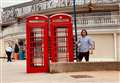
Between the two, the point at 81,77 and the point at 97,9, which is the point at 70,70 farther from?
the point at 97,9

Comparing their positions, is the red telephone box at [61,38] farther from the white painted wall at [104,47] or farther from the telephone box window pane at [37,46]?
the white painted wall at [104,47]

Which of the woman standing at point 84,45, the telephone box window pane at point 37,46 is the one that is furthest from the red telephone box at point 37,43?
the woman standing at point 84,45

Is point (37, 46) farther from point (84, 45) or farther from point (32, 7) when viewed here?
point (32, 7)

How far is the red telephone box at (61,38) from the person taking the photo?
57.6 ft

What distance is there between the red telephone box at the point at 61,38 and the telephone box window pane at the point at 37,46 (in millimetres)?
413

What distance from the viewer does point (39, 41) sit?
17766mm

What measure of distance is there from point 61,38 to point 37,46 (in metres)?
0.97

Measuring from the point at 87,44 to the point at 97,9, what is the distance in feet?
84.0

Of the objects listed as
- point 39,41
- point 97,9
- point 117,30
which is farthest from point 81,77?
point 97,9

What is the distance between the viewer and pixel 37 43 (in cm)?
1778

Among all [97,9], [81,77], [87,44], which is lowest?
[81,77]

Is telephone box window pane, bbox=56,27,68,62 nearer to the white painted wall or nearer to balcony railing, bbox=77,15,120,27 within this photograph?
the white painted wall


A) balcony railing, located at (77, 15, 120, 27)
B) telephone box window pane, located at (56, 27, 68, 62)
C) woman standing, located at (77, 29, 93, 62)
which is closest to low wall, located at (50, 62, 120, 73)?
woman standing, located at (77, 29, 93, 62)

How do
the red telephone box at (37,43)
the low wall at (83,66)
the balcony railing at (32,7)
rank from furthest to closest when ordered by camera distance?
the balcony railing at (32,7) < the red telephone box at (37,43) < the low wall at (83,66)
